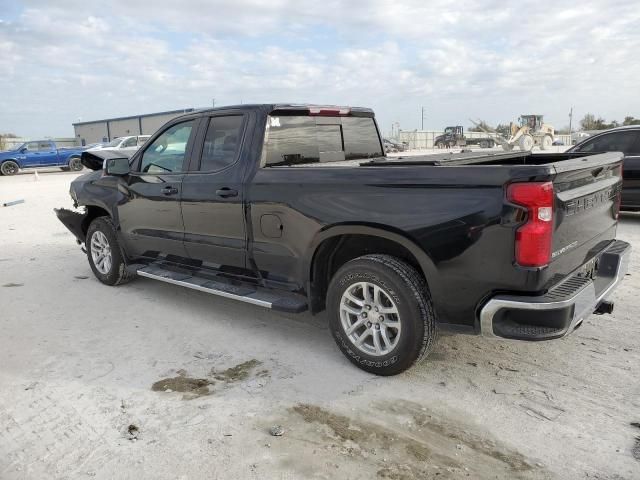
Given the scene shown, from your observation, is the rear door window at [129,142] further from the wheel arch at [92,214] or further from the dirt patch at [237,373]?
the dirt patch at [237,373]

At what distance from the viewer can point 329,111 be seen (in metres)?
4.99

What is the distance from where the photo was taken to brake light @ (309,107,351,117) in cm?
483

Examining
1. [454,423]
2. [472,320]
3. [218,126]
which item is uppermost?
[218,126]

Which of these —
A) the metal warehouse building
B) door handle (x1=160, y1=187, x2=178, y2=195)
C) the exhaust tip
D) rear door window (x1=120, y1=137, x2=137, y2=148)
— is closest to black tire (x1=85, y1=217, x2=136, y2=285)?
door handle (x1=160, y1=187, x2=178, y2=195)

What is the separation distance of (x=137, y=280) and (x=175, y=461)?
4.02m

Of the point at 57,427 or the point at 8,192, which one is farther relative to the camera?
the point at 8,192

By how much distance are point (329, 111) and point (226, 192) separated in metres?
1.30

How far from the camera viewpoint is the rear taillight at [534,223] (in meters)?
2.94

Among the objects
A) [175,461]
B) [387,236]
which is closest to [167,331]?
[175,461]

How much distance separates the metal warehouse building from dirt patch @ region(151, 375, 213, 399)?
158 ft

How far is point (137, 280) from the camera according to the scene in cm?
650

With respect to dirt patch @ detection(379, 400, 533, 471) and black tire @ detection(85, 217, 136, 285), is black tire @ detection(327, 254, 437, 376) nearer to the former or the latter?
dirt patch @ detection(379, 400, 533, 471)

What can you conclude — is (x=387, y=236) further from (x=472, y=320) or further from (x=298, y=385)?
(x=298, y=385)

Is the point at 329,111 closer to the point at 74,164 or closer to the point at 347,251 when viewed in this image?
the point at 347,251
